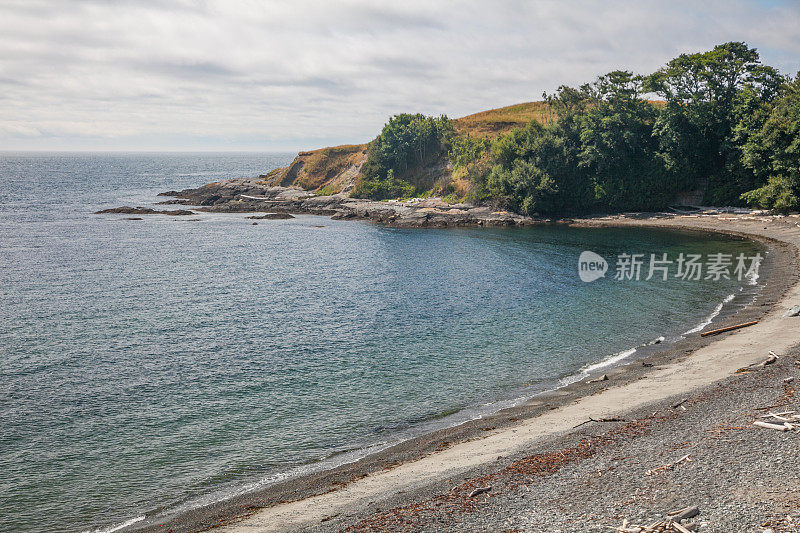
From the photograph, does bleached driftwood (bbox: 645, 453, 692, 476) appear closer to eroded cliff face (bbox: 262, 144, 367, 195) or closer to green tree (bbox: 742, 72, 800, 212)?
green tree (bbox: 742, 72, 800, 212)

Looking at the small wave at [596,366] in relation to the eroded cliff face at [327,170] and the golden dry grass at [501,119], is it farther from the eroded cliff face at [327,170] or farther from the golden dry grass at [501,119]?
the eroded cliff face at [327,170]

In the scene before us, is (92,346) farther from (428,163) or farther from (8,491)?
(428,163)

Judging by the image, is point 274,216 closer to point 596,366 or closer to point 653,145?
point 653,145

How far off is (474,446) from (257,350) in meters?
17.3

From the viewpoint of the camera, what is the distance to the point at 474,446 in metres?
20.0

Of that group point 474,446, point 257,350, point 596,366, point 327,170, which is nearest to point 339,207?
point 327,170

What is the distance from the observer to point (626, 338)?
33844mm

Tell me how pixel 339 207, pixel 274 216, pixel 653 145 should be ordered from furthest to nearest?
pixel 339 207 → pixel 274 216 → pixel 653 145

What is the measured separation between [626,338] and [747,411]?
1544 centimetres
